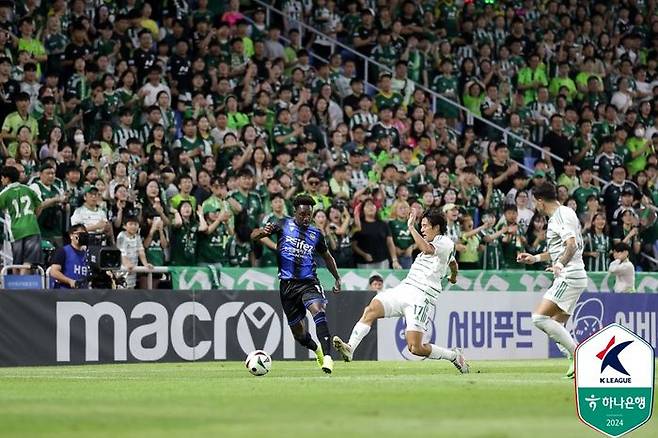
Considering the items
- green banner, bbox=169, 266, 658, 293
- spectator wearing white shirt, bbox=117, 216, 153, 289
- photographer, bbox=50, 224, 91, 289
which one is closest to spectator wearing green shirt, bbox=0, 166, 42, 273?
photographer, bbox=50, 224, 91, 289

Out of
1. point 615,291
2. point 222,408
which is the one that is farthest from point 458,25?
point 222,408

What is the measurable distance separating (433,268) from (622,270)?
10378 mm

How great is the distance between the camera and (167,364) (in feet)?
72.6

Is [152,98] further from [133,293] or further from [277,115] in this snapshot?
[133,293]

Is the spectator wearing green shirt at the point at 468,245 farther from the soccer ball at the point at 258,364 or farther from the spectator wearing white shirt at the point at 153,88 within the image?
the soccer ball at the point at 258,364

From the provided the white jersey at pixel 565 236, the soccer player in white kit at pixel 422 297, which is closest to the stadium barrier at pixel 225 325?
the soccer player in white kit at pixel 422 297

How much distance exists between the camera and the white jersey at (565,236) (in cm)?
1777

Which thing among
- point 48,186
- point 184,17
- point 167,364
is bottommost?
point 167,364

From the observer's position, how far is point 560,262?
17766 millimetres

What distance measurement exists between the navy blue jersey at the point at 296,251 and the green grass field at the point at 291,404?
52.9 inches

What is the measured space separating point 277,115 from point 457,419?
56.2 ft

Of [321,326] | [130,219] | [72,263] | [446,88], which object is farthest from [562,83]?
[321,326]

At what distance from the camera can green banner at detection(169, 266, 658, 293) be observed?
2373 centimetres

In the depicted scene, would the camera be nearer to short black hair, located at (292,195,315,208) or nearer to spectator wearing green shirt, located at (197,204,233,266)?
spectator wearing green shirt, located at (197,204,233,266)
